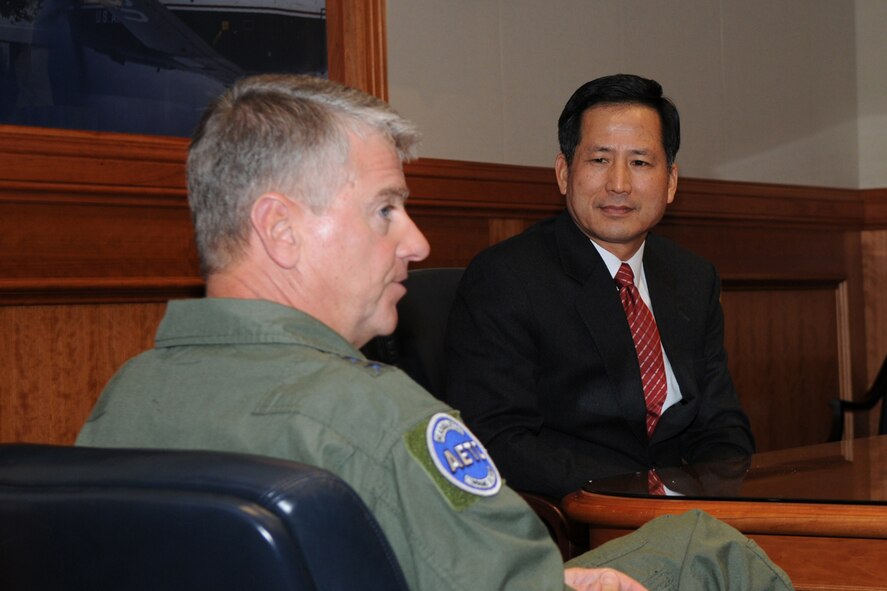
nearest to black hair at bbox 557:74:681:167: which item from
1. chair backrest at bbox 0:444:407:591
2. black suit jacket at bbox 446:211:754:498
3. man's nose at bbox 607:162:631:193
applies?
man's nose at bbox 607:162:631:193

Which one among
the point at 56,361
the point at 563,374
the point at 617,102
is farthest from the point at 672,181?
the point at 56,361

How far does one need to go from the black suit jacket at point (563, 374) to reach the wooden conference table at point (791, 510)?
1.67 feet

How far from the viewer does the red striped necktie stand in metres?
2.84

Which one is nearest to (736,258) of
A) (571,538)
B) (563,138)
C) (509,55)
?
(509,55)

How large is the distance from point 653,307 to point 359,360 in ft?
5.97

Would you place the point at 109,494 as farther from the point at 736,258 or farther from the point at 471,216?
the point at 736,258

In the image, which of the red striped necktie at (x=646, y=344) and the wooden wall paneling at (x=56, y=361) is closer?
the wooden wall paneling at (x=56, y=361)

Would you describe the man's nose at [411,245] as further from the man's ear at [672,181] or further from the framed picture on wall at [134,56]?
the man's ear at [672,181]

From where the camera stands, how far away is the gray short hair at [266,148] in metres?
1.38

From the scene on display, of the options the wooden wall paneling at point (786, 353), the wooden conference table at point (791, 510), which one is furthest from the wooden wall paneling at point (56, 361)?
the wooden wall paneling at point (786, 353)

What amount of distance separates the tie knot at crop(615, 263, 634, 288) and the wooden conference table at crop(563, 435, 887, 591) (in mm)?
827

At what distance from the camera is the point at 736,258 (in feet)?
16.9

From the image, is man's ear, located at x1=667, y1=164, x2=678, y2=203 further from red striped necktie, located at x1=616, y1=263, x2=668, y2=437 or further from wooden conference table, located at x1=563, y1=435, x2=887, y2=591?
wooden conference table, located at x1=563, y1=435, x2=887, y2=591

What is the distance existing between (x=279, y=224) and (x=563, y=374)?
1.49 metres
